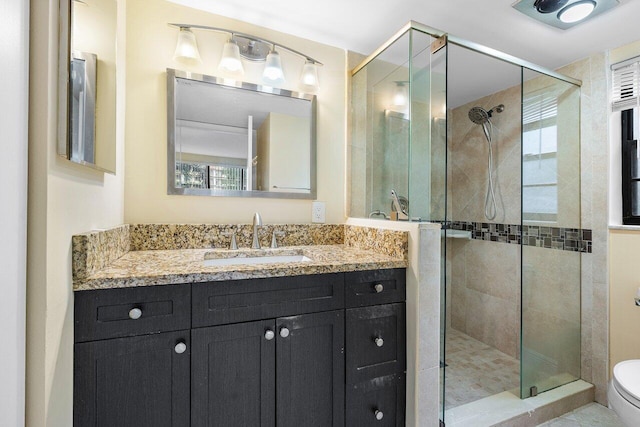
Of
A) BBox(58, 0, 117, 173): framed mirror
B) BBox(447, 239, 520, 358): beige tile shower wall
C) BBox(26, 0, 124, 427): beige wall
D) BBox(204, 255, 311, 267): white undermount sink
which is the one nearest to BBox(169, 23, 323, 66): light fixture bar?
BBox(58, 0, 117, 173): framed mirror

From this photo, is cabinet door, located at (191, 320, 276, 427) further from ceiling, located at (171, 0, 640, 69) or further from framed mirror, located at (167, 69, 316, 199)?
ceiling, located at (171, 0, 640, 69)

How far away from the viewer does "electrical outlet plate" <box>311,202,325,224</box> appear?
183 cm

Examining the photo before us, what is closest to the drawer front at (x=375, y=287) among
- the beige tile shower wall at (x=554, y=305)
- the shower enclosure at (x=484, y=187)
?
the shower enclosure at (x=484, y=187)

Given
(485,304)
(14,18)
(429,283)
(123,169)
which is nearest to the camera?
(14,18)

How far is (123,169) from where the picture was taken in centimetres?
145

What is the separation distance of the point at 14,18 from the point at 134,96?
81 centimetres

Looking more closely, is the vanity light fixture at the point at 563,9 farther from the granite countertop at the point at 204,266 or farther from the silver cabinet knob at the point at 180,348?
Answer: the silver cabinet knob at the point at 180,348

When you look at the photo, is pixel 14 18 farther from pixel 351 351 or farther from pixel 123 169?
pixel 351 351

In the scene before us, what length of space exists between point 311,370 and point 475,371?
157 cm

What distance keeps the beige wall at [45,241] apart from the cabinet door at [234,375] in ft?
1.17

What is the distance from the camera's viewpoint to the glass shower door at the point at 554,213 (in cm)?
197

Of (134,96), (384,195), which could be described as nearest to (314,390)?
(384,195)

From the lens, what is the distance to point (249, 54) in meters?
1.66

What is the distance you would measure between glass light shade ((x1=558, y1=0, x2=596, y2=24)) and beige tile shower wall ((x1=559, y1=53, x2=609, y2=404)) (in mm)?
615
